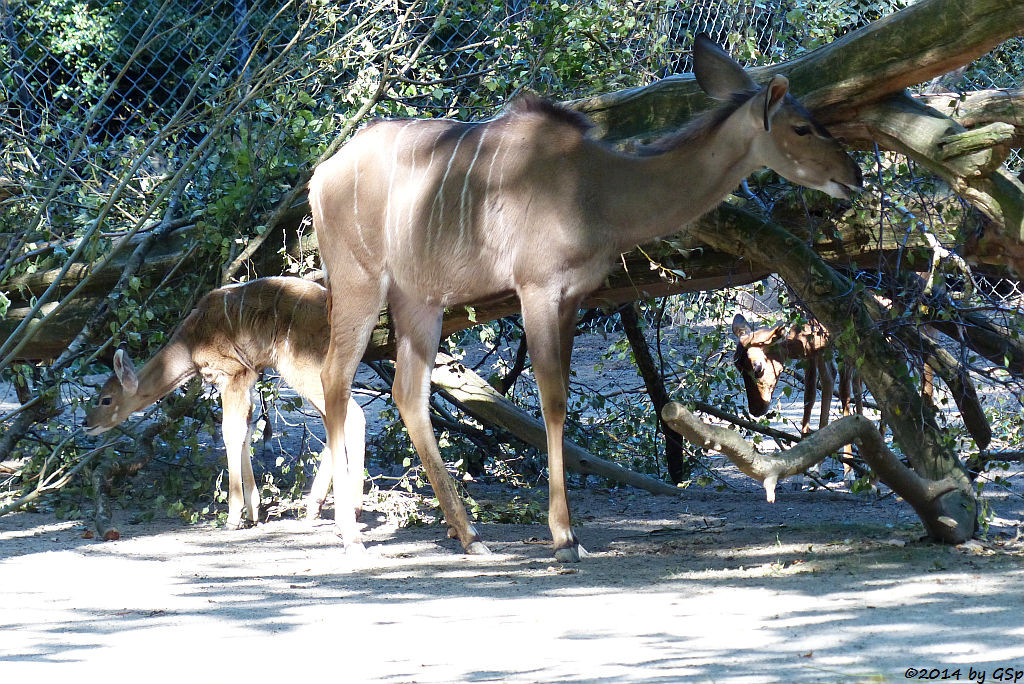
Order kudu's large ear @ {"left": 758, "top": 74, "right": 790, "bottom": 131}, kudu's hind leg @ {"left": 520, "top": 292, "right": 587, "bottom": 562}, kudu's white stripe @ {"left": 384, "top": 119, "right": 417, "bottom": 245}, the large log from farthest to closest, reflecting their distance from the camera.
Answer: kudu's white stripe @ {"left": 384, "top": 119, "right": 417, "bottom": 245}
kudu's hind leg @ {"left": 520, "top": 292, "right": 587, "bottom": 562}
kudu's large ear @ {"left": 758, "top": 74, "right": 790, "bottom": 131}
the large log

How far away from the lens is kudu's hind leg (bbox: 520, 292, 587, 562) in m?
5.26

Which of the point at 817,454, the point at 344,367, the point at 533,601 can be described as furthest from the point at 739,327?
the point at 533,601

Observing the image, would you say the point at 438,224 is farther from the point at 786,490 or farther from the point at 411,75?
the point at 786,490

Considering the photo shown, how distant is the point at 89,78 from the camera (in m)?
7.78

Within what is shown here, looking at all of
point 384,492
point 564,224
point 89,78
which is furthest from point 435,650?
point 89,78

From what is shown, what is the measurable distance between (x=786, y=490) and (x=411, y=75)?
3.65 metres

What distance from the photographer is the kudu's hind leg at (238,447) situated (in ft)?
22.1

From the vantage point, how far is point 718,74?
5109 millimetres

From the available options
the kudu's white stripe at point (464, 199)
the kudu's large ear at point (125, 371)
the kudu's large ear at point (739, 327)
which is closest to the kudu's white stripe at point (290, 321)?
the kudu's large ear at point (125, 371)

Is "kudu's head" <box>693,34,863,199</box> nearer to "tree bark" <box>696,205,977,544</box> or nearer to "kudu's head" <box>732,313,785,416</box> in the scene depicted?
"tree bark" <box>696,205,977,544</box>

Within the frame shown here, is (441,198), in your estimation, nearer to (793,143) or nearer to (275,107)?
(793,143)

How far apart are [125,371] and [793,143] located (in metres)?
4.19

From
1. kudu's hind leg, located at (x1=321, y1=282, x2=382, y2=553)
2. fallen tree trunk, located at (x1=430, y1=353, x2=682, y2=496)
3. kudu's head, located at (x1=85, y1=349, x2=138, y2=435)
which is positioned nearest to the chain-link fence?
kudu's head, located at (x1=85, y1=349, x2=138, y2=435)

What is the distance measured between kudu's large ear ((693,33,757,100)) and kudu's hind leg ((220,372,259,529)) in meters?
3.34
